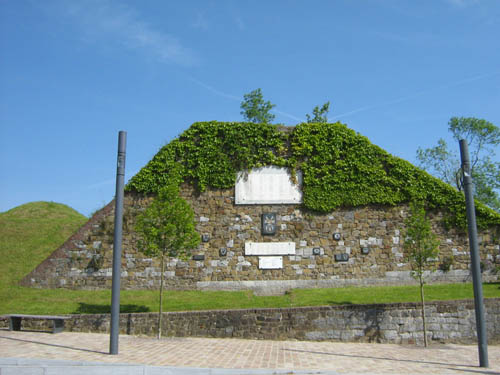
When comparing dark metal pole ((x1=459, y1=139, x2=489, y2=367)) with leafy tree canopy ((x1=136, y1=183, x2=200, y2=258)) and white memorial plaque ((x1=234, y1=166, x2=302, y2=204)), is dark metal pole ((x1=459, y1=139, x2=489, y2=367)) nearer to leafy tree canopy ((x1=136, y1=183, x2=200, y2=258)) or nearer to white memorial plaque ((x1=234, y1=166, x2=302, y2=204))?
leafy tree canopy ((x1=136, y1=183, x2=200, y2=258))

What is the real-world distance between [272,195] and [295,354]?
333 inches

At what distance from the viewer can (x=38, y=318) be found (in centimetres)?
1116

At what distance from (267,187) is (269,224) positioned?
62.9 inches

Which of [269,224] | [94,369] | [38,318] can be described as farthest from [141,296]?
[94,369]

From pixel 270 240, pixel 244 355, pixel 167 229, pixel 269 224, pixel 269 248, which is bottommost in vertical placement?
pixel 244 355

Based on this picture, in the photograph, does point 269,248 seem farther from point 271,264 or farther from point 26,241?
point 26,241

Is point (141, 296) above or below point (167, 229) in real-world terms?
below

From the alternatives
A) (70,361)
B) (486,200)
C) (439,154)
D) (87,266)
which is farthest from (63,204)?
(486,200)

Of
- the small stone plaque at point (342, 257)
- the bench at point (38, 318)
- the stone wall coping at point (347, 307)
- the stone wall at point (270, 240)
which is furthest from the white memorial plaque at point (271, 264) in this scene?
the bench at point (38, 318)

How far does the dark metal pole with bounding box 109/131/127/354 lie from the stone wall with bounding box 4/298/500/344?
2.77 m

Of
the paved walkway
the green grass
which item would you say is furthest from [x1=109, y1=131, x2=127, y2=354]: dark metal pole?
the green grass

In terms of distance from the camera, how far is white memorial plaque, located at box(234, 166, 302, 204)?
57.1 feet

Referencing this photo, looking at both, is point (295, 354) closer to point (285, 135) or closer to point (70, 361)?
point (70, 361)

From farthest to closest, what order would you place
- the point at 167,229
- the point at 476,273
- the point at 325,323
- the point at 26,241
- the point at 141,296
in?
the point at 26,241 → the point at 141,296 → the point at 167,229 → the point at 325,323 → the point at 476,273
